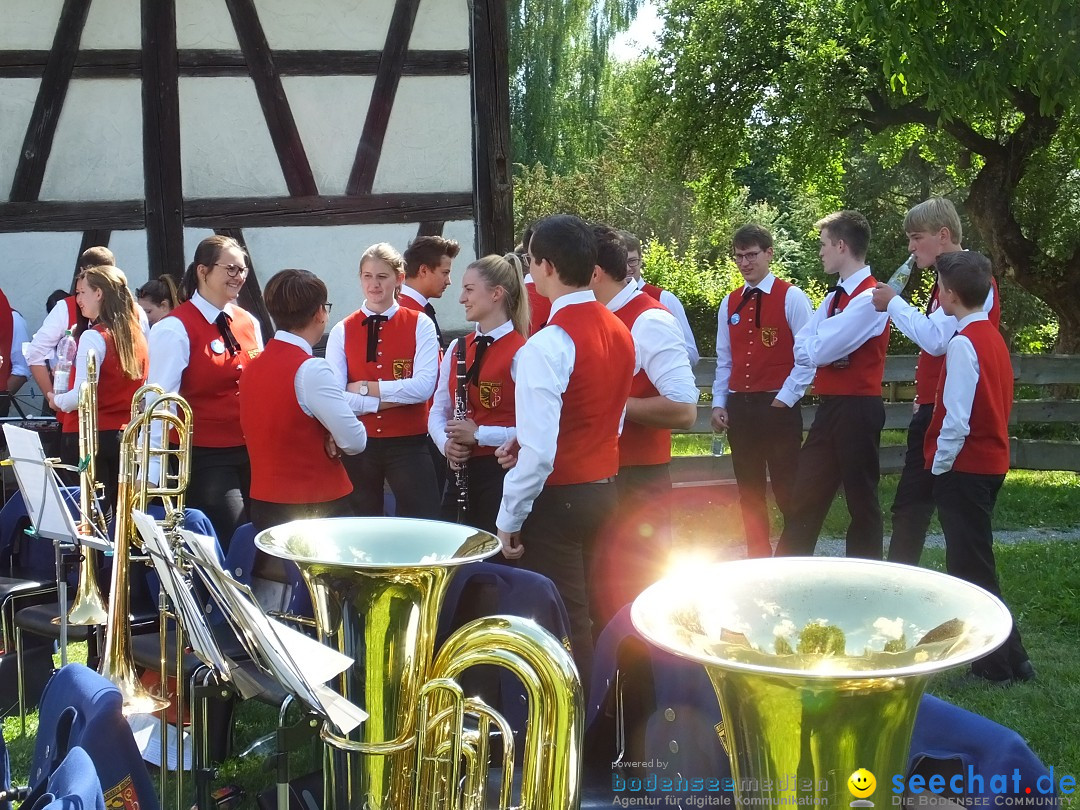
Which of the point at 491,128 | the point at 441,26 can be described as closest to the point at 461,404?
the point at 491,128

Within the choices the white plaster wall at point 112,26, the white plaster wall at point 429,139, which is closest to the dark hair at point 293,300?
the white plaster wall at point 429,139

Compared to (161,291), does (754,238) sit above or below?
above

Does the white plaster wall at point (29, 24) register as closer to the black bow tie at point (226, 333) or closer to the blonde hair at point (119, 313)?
the blonde hair at point (119, 313)

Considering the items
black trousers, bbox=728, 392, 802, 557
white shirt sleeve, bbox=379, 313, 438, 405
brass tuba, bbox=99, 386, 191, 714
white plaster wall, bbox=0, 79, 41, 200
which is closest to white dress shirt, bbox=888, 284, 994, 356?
black trousers, bbox=728, 392, 802, 557

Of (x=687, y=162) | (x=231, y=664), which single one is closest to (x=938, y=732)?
(x=231, y=664)

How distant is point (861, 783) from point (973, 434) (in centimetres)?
303

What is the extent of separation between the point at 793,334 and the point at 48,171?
16.7ft

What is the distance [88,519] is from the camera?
13.1 ft

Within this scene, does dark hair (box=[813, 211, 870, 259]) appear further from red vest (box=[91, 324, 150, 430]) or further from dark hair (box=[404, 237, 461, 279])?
red vest (box=[91, 324, 150, 430])

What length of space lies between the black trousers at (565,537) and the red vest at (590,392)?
5 cm

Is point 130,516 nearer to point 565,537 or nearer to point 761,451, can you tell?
point 565,537

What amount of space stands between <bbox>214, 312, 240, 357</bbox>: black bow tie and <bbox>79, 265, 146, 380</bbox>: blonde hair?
525 millimetres

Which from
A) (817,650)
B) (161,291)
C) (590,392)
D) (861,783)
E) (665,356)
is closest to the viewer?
(861,783)

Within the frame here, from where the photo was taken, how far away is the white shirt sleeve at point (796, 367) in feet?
19.4
